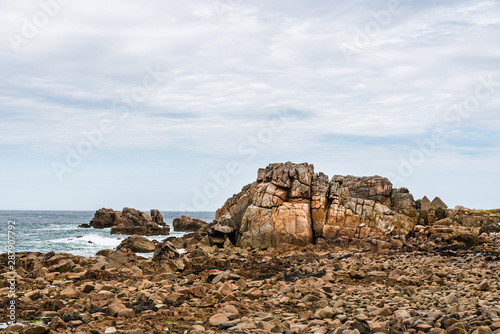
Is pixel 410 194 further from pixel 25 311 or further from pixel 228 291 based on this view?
pixel 25 311

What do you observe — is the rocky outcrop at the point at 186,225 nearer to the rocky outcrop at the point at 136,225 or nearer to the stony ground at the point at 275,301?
the rocky outcrop at the point at 136,225

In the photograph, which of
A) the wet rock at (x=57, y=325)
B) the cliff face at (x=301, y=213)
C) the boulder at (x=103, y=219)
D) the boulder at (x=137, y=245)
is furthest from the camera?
the boulder at (x=103, y=219)

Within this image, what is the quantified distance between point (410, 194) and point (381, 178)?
9.45 feet

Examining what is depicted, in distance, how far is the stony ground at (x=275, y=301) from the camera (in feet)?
28.1

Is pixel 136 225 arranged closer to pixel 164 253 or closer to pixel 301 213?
pixel 301 213

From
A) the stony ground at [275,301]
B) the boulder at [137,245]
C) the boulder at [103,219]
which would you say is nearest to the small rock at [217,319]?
the stony ground at [275,301]

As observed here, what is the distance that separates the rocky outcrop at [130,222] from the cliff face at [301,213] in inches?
1206

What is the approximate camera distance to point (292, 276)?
17062mm

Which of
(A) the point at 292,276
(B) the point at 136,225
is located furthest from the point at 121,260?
(B) the point at 136,225

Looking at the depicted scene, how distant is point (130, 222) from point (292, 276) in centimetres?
5947

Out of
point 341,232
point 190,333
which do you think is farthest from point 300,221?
point 190,333

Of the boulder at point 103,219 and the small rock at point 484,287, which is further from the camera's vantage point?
the boulder at point 103,219

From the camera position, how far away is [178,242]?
35.1 metres

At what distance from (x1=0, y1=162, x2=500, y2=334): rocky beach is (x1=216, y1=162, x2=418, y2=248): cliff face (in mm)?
95
